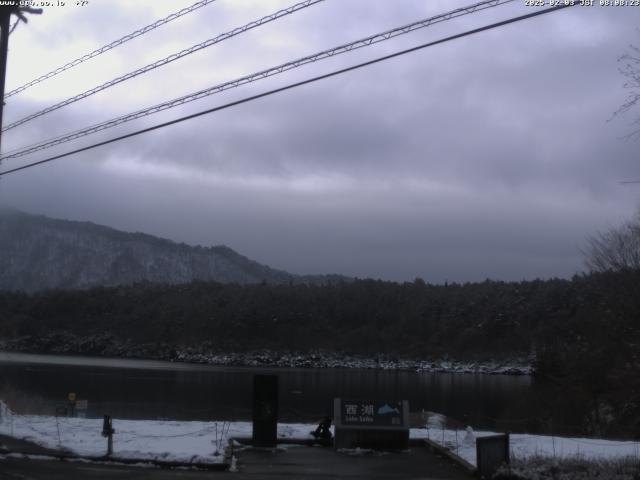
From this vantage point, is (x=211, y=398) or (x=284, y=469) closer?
(x=284, y=469)

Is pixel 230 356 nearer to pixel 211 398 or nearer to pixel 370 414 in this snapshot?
pixel 211 398

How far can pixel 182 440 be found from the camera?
729 inches

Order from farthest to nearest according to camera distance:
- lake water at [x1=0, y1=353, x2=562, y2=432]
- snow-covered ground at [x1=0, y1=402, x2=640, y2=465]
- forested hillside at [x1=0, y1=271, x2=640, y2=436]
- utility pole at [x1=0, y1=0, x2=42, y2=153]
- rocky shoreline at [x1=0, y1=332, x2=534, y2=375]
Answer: forested hillside at [x1=0, y1=271, x2=640, y2=436] → rocky shoreline at [x1=0, y1=332, x2=534, y2=375] → lake water at [x1=0, y1=353, x2=562, y2=432] → utility pole at [x1=0, y1=0, x2=42, y2=153] → snow-covered ground at [x1=0, y1=402, x2=640, y2=465]

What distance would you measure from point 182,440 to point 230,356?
141 m

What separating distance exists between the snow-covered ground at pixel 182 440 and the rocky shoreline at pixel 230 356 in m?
110

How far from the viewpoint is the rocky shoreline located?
139250 millimetres

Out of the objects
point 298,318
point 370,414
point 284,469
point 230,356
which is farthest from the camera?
point 298,318

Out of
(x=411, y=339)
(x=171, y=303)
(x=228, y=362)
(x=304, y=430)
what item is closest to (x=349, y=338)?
(x=411, y=339)

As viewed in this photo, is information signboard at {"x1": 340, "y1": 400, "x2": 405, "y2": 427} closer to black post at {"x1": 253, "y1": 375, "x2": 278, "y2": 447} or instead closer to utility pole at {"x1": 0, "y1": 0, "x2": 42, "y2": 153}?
black post at {"x1": 253, "y1": 375, "x2": 278, "y2": 447}

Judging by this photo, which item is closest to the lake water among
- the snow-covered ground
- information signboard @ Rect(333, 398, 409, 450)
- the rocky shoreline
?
the snow-covered ground

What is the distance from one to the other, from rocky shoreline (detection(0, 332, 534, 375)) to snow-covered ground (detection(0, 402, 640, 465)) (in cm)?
11048

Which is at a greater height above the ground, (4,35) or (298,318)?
(4,35)

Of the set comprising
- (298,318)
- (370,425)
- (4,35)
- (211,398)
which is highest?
(4,35)

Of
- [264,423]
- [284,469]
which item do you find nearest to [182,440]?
[264,423]
